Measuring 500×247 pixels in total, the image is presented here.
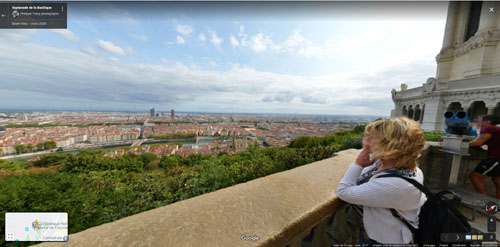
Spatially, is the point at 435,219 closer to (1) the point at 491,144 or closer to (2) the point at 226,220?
(2) the point at 226,220

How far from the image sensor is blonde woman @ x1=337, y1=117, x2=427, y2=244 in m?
0.87

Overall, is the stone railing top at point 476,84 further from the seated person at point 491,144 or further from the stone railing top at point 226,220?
the stone railing top at point 226,220

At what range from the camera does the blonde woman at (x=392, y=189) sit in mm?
875

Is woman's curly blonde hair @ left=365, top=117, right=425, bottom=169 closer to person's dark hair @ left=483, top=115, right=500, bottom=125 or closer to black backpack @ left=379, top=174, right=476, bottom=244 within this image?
black backpack @ left=379, top=174, right=476, bottom=244

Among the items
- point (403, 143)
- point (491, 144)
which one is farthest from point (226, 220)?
point (491, 144)

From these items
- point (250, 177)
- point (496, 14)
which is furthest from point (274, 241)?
point (496, 14)

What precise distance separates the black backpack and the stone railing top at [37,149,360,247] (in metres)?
0.47

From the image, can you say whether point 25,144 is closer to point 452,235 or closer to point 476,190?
point 452,235

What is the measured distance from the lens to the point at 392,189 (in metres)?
Result: 0.87

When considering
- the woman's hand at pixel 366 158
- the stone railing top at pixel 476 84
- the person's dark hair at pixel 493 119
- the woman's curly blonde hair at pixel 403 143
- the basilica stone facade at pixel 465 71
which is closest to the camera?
the woman's curly blonde hair at pixel 403 143
